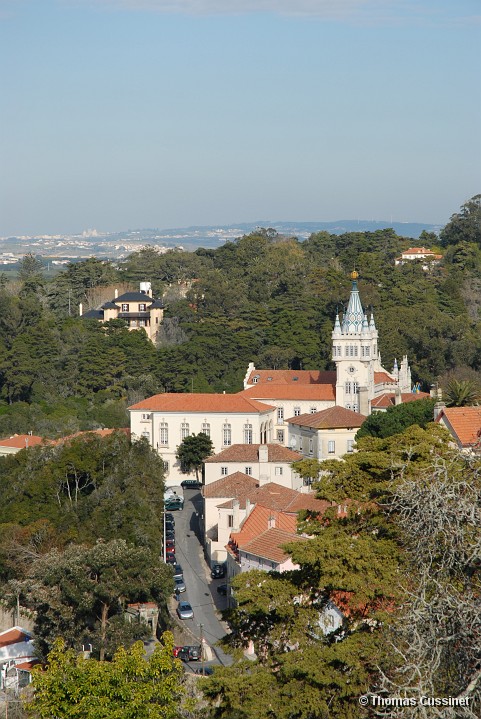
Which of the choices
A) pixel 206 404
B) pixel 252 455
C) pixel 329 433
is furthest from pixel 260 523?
pixel 206 404

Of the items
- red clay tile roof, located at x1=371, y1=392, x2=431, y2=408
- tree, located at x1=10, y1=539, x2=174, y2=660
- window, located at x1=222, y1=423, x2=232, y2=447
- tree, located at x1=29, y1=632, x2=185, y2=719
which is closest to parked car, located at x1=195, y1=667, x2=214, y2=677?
tree, located at x1=10, y1=539, x2=174, y2=660

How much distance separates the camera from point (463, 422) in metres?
39.9

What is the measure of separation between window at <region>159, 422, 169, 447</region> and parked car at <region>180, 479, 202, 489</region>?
213cm

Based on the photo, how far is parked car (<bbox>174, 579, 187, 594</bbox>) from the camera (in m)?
37.7

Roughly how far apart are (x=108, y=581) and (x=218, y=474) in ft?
59.3

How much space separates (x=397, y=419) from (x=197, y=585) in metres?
13.1

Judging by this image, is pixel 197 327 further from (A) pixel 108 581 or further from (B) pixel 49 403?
(A) pixel 108 581

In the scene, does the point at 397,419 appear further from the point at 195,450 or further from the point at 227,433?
the point at 195,450

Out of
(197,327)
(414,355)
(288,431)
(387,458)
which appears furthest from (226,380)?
(387,458)

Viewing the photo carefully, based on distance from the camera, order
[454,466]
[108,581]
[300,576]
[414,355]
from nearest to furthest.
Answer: [454,466]
[300,576]
[108,581]
[414,355]

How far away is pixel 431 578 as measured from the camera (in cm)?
1507

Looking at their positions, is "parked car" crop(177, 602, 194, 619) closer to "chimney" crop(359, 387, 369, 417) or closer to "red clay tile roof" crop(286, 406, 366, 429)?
"red clay tile roof" crop(286, 406, 366, 429)

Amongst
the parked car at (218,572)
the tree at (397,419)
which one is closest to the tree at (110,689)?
the parked car at (218,572)

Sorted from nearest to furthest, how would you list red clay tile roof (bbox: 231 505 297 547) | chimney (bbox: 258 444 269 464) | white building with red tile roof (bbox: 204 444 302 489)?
red clay tile roof (bbox: 231 505 297 547) < white building with red tile roof (bbox: 204 444 302 489) < chimney (bbox: 258 444 269 464)
